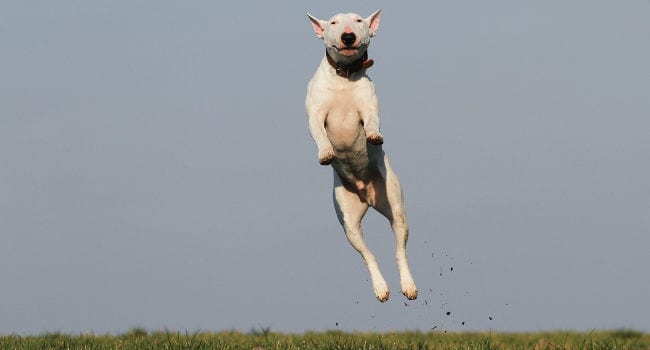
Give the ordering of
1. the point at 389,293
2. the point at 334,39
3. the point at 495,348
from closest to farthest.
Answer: the point at 495,348, the point at 334,39, the point at 389,293

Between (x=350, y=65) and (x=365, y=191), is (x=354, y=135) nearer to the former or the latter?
(x=350, y=65)

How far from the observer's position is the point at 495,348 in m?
8.59

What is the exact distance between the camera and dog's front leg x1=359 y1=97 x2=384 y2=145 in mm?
10406

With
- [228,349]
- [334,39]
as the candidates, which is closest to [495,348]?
[228,349]

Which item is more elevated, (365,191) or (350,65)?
(350,65)

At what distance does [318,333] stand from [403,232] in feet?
5.61

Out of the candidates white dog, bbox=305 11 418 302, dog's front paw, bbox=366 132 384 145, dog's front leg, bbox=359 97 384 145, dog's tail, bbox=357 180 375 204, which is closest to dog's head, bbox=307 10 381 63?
white dog, bbox=305 11 418 302

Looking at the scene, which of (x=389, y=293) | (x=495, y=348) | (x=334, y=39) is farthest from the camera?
(x=389, y=293)

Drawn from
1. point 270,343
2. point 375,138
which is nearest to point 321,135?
point 375,138

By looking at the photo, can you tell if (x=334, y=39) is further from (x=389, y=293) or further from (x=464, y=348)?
(x=464, y=348)

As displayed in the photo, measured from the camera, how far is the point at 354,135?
11273 millimetres

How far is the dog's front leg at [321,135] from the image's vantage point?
10.3 m

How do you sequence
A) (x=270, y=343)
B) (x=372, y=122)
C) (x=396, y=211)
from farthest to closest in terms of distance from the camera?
1. (x=396, y=211)
2. (x=372, y=122)
3. (x=270, y=343)

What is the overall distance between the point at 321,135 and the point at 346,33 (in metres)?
1.17
